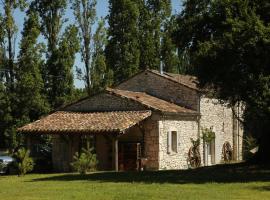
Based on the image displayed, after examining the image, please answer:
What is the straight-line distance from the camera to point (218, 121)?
3962 cm

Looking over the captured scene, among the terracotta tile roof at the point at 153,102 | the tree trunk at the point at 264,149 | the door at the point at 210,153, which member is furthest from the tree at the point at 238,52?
the door at the point at 210,153

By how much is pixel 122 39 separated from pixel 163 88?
11677 mm

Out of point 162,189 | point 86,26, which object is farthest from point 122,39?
point 162,189

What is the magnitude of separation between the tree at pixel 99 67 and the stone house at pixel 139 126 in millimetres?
8000

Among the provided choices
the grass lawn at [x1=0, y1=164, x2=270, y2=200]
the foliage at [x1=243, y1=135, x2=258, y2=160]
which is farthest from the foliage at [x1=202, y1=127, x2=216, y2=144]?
the grass lawn at [x1=0, y1=164, x2=270, y2=200]

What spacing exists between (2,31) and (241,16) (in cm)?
2120

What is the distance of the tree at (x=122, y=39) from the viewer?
47781 millimetres

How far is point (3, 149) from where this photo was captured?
1654 inches

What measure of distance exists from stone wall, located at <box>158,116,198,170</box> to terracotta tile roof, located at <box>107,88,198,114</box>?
0.65 metres

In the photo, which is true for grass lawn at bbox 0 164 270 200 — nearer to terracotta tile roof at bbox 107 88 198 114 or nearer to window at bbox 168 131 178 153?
terracotta tile roof at bbox 107 88 198 114

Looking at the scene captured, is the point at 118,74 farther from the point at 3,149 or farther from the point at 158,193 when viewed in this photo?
the point at 158,193

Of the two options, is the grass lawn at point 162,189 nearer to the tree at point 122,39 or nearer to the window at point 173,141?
the window at point 173,141

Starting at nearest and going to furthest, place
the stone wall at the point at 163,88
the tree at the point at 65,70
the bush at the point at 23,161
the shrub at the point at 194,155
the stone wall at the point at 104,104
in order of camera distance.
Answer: the bush at the point at 23,161, the stone wall at the point at 104,104, the shrub at the point at 194,155, the stone wall at the point at 163,88, the tree at the point at 65,70

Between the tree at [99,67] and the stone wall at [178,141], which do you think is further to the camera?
the tree at [99,67]
